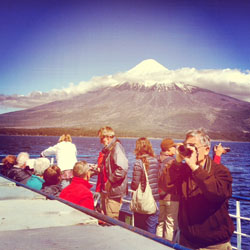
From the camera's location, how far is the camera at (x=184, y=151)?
218 centimetres

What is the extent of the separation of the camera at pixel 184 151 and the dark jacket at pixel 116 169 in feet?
6.46

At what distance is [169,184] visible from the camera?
8.25ft

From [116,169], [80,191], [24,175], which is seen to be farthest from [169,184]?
[24,175]

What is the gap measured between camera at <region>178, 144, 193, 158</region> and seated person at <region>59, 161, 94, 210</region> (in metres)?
1.54

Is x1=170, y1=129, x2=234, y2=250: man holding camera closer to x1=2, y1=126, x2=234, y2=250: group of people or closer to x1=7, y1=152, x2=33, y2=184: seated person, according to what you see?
x1=2, y1=126, x2=234, y2=250: group of people

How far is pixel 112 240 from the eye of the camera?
1613 millimetres

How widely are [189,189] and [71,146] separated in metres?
4.00

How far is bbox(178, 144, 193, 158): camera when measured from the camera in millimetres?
2179

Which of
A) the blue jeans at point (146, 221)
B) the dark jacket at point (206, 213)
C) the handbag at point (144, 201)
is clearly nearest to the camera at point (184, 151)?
the dark jacket at point (206, 213)

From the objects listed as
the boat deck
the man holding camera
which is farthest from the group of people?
the boat deck

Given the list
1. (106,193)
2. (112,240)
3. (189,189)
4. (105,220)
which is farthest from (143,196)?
(112,240)

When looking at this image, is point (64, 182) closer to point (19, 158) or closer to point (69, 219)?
point (19, 158)

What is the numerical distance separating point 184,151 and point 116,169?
6.79ft

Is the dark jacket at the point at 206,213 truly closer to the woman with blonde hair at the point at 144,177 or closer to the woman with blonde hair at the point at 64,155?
the woman with blonde hair at the point at 144,177
